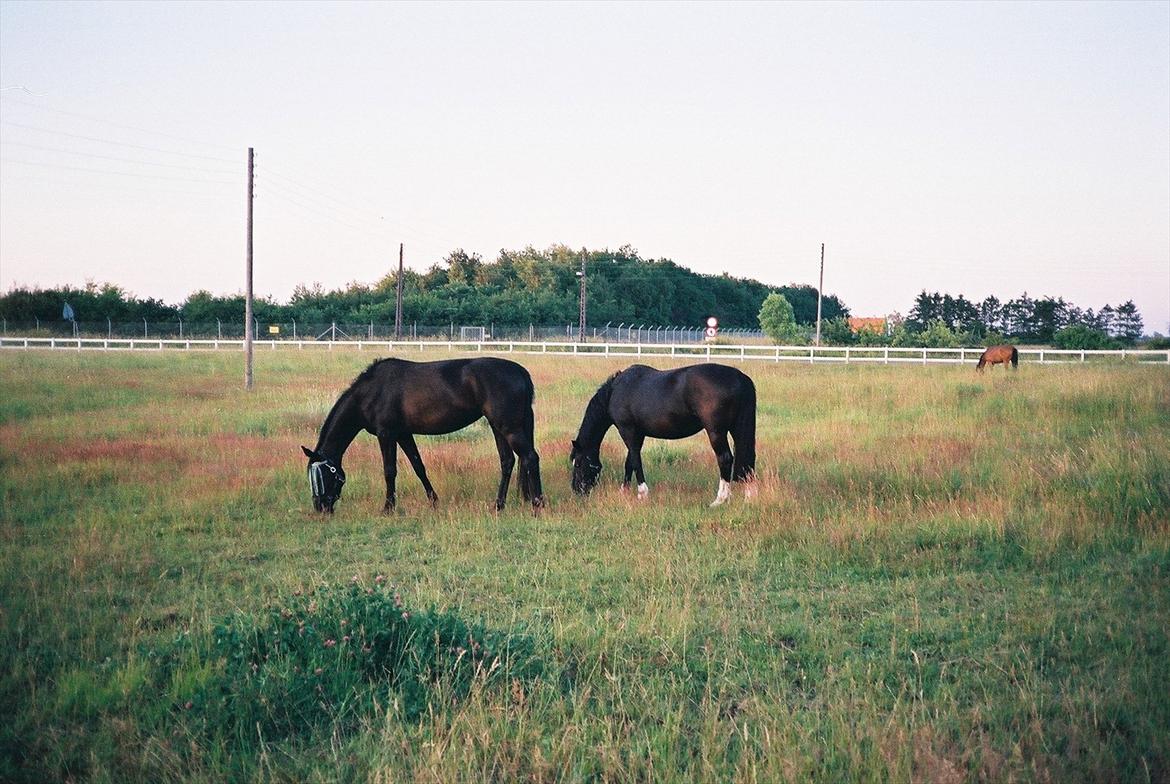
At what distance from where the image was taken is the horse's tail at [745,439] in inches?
388

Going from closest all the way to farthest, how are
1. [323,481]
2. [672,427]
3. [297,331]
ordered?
[323,481]
[672,427]
[297,331]

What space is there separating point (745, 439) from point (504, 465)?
290cm

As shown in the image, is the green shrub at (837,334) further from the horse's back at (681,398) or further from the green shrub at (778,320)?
the horse's back at (681,398)

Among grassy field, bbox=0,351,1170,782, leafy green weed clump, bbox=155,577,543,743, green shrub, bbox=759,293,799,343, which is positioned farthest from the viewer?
green shrub, bbox=759,293,799,343

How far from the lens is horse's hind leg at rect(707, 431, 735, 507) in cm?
962

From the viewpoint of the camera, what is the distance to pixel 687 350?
42594mm

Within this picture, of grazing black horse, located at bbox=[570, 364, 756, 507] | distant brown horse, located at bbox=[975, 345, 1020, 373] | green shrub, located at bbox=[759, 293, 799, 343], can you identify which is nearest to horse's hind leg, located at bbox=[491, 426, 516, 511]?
grazing black horse, located at bbox=[570, 364, 756, 507]

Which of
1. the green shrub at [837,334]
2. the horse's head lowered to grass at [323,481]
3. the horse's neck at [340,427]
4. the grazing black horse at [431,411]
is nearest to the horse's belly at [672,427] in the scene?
the grazing black horse at [431,411]

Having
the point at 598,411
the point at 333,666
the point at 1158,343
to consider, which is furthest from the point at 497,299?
the point at 333,666

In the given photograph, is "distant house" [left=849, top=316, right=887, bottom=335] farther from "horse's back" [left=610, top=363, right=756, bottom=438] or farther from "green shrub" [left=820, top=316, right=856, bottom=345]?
"horse's back" [left=610, top=363, right=756, bottom=438]

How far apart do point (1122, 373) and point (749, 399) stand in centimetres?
1651

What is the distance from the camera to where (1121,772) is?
3580mm

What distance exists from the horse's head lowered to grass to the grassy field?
0.32 m

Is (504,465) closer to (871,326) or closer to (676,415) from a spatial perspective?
(676,415)
